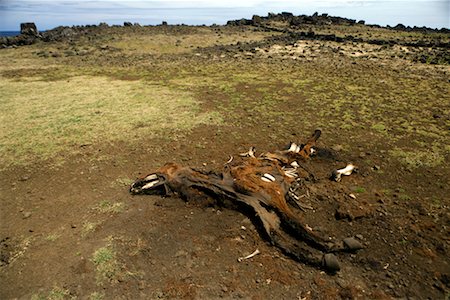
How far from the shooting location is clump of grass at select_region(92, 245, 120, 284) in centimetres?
441

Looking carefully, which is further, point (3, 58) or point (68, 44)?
point (68, 44)

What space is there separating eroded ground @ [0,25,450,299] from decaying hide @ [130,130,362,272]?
7.3 inches

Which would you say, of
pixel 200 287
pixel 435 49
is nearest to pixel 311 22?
pixel 435 49

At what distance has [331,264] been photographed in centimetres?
447

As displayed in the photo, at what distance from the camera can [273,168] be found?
6406 millimetres

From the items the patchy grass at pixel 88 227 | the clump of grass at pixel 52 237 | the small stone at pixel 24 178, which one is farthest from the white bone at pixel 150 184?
the small stone at pixel 24 178

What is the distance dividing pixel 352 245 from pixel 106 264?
11.5 feet

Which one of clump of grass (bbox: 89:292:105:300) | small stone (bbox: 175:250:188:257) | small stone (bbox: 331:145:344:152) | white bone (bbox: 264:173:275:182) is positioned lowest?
clump of grass (bbox: 89:292:105:300)

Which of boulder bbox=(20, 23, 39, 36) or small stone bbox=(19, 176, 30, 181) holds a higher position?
small stone bbox=(19, 176, 30, 181)

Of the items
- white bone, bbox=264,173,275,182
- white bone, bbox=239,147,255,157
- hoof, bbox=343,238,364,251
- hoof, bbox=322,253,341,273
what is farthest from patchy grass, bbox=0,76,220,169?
hoof, bbox=322,253,341,273

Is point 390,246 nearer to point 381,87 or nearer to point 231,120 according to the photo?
point 231,120

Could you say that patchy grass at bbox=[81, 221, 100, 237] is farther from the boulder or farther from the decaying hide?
the boulder

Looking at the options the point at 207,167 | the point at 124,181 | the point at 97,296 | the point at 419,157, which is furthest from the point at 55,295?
the point at 419,157

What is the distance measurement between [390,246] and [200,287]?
289cm
